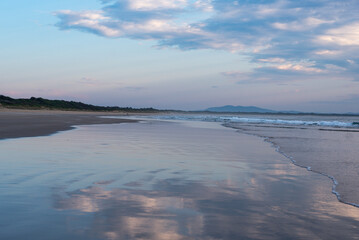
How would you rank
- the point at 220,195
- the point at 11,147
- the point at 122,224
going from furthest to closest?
the point at 11,147 < the point at 220,195 < the point at 122,224

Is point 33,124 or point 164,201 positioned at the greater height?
point 33,124

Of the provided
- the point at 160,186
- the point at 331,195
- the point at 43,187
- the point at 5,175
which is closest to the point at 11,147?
the point at 5,175

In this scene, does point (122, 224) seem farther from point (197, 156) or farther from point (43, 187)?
point (197, 156)

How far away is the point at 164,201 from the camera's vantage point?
4910 millimetres

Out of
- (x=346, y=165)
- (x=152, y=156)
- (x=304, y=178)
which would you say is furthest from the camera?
(x=152, y=156)

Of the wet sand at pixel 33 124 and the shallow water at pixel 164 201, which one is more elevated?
the wet sand at pixel 33 124

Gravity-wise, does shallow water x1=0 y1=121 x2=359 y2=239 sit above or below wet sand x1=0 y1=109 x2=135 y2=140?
below

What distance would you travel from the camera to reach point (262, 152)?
1101cm

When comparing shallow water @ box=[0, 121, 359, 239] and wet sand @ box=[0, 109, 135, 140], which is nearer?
shallow water @ box=[0, 121, 359, 239]

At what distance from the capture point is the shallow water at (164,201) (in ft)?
12.1

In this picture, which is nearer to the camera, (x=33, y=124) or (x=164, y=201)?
(x=164, y=201)

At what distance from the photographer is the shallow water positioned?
3699mm

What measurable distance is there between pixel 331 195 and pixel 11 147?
9560 millimetres

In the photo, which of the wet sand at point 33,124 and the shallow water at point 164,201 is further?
the wet sand at point 33,124
